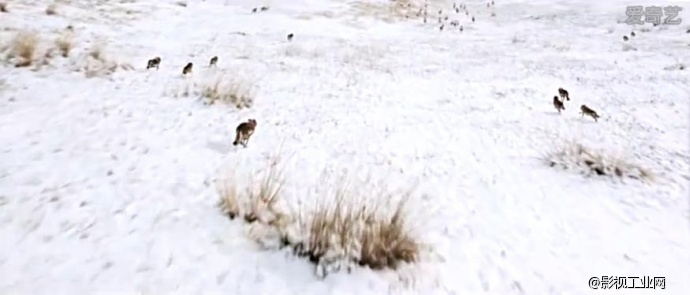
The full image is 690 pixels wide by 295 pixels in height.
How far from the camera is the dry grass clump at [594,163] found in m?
6.00

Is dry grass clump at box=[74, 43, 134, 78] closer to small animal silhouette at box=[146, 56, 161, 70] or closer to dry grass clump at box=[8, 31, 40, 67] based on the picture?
small animal silhouette at box=[146, 56, 161, 70]

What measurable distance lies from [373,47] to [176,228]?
561 inches

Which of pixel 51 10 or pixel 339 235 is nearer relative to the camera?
pixel 339 235

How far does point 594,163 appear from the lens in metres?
6.15

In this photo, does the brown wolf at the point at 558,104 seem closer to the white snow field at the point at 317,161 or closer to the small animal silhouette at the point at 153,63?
the white snow field at the point at 317,161

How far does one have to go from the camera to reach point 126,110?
684 centimetres

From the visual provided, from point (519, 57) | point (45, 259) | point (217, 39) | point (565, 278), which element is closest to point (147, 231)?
point (45, 259)
